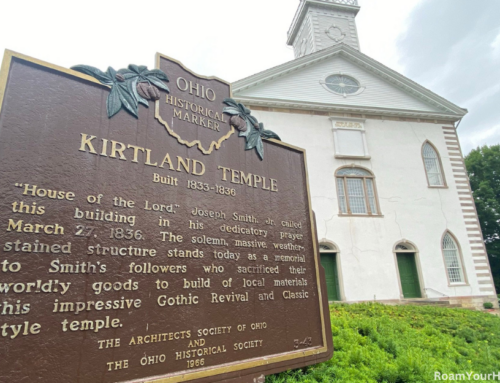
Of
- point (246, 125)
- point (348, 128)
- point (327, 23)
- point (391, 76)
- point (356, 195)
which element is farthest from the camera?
point (327, 23)

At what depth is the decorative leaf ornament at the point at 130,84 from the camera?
2982mm

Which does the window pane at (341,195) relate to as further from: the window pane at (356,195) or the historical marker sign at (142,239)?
the historical marker sign at (142,239)

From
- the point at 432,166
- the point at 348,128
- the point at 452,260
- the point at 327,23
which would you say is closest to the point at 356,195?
the point at 348,128

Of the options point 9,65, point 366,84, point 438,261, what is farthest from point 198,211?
point 366,84

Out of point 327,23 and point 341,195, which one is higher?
point 327,23

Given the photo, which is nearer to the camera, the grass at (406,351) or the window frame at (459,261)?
the grass at (406,351)

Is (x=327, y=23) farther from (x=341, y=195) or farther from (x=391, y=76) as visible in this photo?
(x=341, y=195)

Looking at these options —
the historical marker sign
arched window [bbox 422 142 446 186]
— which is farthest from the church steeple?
the historical marker sign

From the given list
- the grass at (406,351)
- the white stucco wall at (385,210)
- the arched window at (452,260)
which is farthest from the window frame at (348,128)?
the grass at (406,351)

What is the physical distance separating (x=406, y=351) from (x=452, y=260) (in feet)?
36.8

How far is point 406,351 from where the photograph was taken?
519 centimetres

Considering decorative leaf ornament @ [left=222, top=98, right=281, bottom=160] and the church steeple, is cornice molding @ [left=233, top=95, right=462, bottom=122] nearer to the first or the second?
the church steeple

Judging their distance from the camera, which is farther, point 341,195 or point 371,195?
point 371,195

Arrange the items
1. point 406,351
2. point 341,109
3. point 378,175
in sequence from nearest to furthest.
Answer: point 406,351 → point 378,175 → point 341,109
